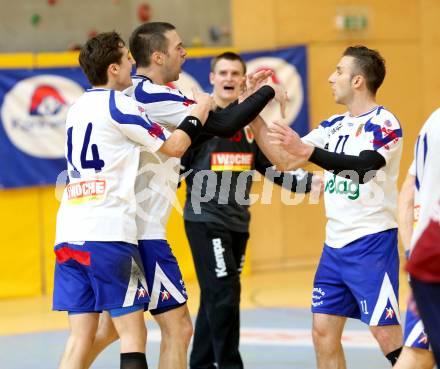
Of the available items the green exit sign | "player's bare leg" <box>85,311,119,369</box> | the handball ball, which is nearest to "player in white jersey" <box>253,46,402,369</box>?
"player's bare leg" <box>85,311,119,369</box>

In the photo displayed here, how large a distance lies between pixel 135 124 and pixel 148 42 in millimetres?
742

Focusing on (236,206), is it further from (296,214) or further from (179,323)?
(296,214)

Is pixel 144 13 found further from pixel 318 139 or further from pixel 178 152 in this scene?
pixel 178 152

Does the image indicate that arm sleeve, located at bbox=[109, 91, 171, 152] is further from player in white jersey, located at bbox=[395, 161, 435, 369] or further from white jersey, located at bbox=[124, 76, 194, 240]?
player in white jersey, located at bbox=[395, 161, 435, 369]

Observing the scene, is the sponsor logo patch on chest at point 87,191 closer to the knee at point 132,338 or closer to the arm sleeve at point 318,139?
the knee at point 132,338

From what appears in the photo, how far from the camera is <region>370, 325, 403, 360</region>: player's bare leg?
5.33 metres

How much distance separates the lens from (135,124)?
498 cm

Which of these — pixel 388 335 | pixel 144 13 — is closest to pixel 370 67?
pixel 388 335

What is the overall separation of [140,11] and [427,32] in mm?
4096

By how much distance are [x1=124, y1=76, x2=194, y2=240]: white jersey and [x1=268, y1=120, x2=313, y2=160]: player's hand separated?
57 cm

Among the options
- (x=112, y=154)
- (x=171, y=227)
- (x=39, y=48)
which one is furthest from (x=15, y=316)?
(x=112, y=154)

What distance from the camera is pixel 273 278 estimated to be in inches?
459

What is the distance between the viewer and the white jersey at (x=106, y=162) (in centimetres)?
499

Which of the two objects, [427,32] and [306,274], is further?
[427,32]
